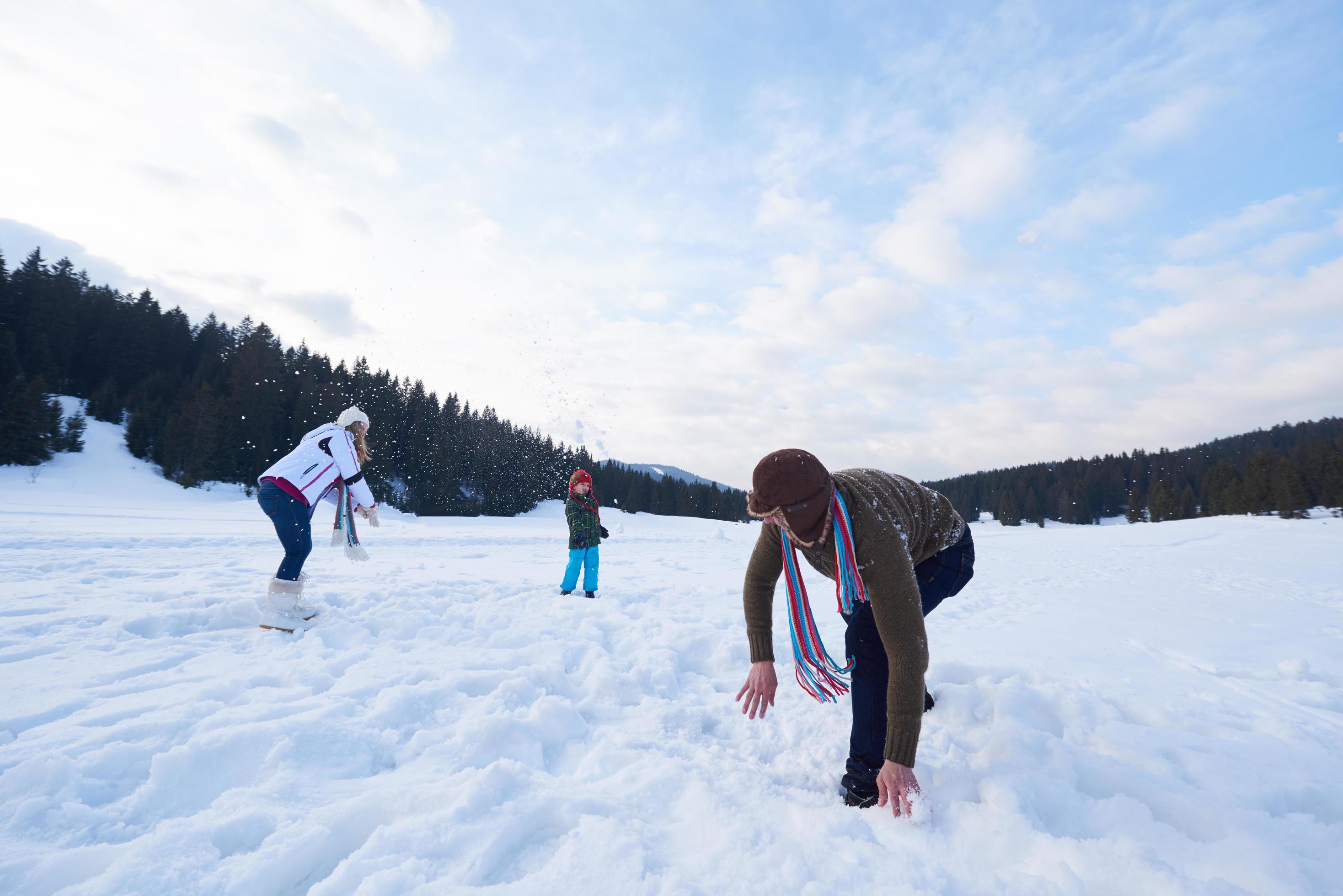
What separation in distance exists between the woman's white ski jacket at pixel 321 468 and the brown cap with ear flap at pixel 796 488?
13.5ft

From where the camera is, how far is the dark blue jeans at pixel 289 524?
4582 millimetres

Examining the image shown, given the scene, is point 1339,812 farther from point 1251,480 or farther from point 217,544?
point 1251,480

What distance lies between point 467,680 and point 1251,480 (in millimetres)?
70813

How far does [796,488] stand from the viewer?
203 cm

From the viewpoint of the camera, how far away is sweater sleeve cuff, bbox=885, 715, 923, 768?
6.28ft

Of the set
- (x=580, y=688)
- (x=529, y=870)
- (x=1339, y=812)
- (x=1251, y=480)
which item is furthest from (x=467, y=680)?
(x=1251, y=480)

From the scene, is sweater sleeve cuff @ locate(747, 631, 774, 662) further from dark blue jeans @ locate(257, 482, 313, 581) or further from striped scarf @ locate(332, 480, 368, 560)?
striped scarf @ locate(332, 480, 368, 560)

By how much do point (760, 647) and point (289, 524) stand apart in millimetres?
4343

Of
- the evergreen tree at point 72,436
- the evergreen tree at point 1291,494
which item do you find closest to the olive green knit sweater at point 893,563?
the evergreen tree at point 72,436

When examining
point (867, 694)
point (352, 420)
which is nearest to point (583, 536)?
point (352, 420)

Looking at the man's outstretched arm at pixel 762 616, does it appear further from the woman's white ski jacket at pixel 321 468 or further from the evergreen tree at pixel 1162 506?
the evergreen tree at pixel 1162 506

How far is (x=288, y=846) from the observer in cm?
183

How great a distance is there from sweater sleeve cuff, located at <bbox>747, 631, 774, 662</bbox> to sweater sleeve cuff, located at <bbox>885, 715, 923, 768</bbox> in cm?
66

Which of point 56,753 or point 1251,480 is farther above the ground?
point 1251,480
